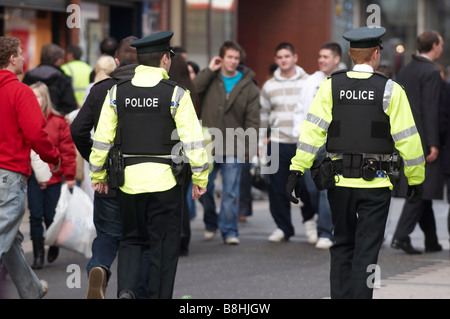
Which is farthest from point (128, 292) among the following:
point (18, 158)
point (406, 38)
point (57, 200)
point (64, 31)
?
point (406, 38)

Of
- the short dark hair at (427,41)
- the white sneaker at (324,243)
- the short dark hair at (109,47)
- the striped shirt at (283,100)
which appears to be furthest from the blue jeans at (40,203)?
Answer: the short dark hair at (427,41)

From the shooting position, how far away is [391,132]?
19.9ft

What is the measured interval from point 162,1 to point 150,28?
600 millimetres

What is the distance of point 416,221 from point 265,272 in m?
1.86

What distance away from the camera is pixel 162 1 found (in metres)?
18.6

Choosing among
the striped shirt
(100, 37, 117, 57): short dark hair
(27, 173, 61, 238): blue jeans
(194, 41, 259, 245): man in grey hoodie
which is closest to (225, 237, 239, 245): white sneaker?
(194, 41, 259, 245): man in grey hoodie

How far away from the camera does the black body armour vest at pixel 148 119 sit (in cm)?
598

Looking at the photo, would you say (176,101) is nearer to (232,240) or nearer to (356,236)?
(356,236)

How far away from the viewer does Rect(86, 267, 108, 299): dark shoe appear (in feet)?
20.9

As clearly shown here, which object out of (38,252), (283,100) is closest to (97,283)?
(38,252)

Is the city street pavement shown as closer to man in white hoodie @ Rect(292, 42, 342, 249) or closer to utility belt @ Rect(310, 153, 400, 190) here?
man in white hoodie @ Rect(292, 42, 342, 249)

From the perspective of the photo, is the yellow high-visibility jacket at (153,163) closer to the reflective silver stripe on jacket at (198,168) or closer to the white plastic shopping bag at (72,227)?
the reflective silver stripe on jacket at (198,168)

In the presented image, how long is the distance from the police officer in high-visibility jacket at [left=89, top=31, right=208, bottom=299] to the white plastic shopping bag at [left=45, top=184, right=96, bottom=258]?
230 centimetres

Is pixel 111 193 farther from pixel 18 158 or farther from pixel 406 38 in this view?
pixel 406 38
